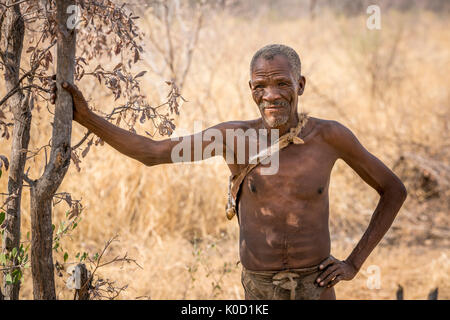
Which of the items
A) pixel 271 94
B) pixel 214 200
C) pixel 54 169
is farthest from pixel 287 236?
pixel 214 200

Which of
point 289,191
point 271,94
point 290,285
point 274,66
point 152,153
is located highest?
point 274,66

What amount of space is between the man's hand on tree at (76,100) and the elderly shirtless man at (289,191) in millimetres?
263

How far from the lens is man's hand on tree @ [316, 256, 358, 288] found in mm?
2123

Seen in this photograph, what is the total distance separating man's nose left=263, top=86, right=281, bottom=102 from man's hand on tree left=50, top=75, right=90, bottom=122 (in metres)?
0.66

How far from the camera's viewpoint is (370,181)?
89.7 inches

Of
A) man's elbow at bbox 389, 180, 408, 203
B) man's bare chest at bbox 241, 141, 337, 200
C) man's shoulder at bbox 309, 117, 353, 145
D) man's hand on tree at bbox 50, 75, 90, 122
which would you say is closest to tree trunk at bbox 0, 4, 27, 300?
man's hand on tree at bbox 50, 75, 90, 122

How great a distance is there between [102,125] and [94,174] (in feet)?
8.95

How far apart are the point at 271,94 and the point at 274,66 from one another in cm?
11

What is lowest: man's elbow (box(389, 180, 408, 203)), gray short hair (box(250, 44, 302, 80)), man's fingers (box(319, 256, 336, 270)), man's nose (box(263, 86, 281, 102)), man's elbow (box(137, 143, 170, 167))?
man's fingers (box(319, 256, 336, 270))

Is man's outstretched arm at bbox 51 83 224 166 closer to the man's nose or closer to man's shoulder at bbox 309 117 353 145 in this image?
the man's nose

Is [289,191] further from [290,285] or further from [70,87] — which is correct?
[70,87]

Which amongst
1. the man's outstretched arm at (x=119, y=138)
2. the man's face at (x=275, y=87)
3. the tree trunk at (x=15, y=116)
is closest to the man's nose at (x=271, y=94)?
the man's face at (x=275, y=87)
